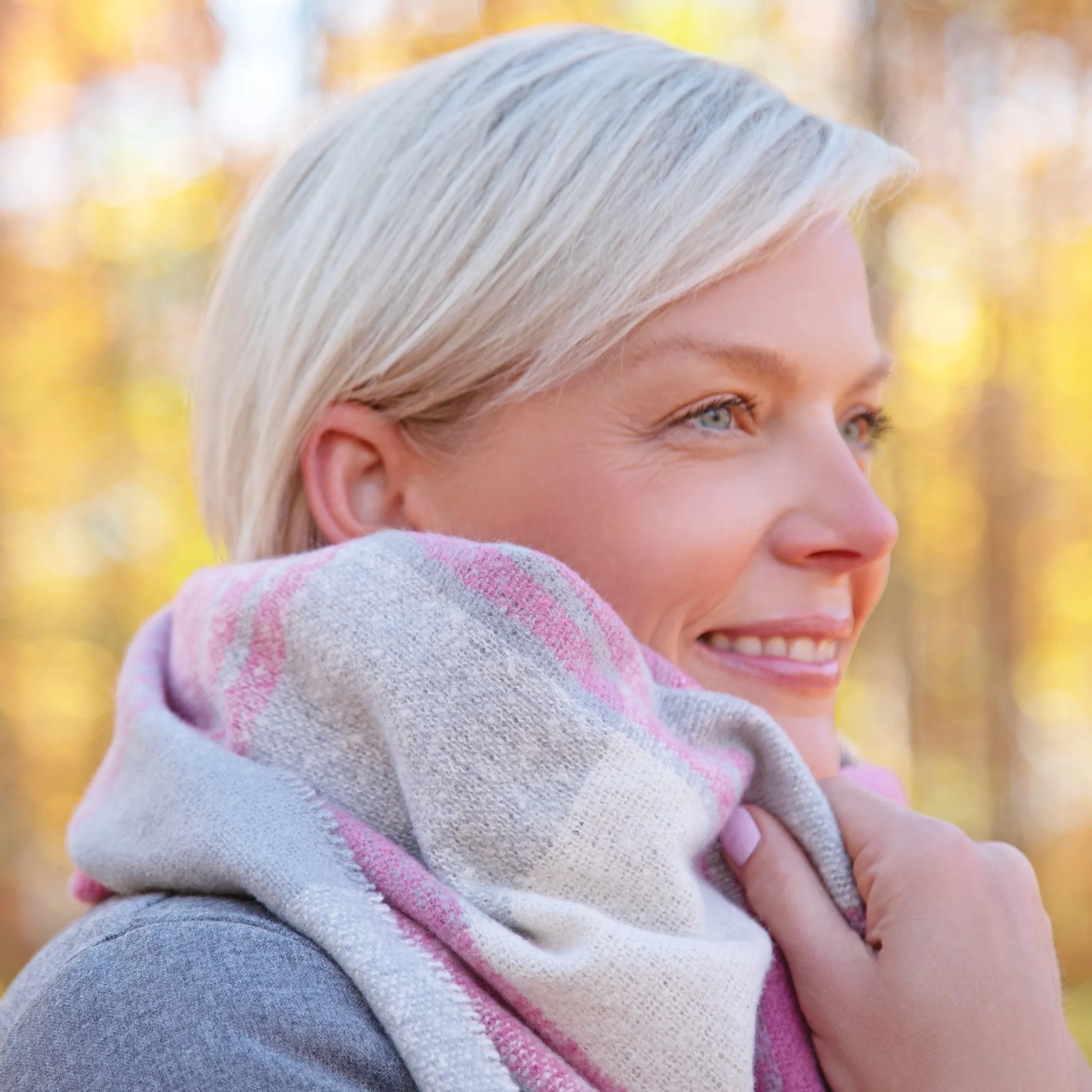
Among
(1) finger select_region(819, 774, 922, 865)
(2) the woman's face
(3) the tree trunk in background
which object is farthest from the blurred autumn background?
(1) finger select_region(819, 774, 922, 865)

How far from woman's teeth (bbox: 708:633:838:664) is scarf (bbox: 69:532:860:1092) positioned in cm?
19

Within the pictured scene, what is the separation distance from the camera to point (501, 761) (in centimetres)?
114

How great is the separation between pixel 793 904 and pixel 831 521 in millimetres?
512

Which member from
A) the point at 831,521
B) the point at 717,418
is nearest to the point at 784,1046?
the point at 831,521

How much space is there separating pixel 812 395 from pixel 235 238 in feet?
3.17

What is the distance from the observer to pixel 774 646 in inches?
60.7

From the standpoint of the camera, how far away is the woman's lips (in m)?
1.52

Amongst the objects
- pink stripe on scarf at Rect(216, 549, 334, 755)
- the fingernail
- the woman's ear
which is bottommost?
the fingernail

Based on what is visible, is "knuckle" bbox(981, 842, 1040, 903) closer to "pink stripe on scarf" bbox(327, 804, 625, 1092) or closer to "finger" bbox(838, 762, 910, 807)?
"finger" bbox(838, 762, 910, 807)

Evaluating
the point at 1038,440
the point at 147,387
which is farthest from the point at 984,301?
the point at 147,387

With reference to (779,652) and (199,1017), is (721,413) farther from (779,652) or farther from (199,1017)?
(199,1017)

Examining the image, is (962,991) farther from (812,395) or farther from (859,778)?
(812,395)

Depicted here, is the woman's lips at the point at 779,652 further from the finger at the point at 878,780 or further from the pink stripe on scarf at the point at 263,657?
the pink stripe on scarf at the point at 263,657

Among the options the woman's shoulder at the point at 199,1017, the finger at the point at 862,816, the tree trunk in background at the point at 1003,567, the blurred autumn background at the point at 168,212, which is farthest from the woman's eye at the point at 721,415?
the tree trunk in background at the point at 1003,567
